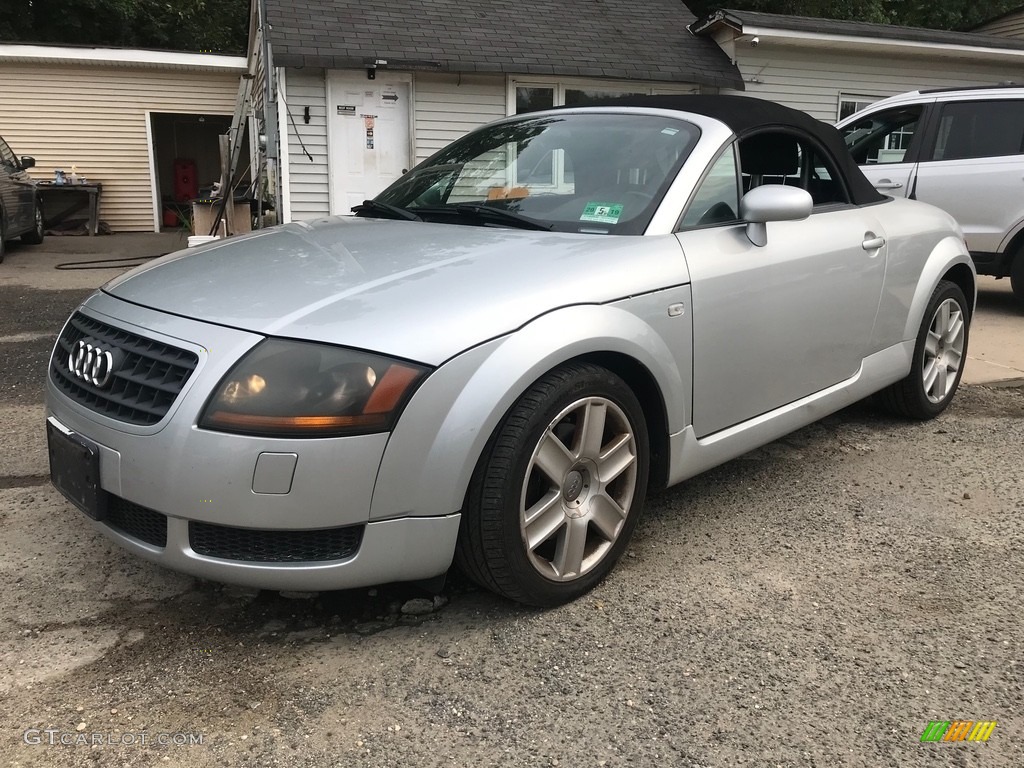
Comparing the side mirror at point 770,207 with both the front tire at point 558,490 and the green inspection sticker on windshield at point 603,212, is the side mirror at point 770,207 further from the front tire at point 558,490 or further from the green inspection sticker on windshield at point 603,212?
the front tire at point 558,490

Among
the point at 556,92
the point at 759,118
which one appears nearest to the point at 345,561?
the point at 759,118

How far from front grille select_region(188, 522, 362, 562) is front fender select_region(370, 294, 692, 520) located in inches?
4.6

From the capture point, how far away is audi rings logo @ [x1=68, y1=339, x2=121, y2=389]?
231cm

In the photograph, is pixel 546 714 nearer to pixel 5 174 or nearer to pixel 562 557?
pixel 562 557

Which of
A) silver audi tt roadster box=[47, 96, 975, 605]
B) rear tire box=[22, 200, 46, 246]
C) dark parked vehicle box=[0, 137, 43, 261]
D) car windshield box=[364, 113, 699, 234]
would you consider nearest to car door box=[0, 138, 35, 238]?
dark parked vehicle box=[0, 137, 43, 261]

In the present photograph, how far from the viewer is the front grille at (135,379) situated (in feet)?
7.05

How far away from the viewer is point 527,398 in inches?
92.1

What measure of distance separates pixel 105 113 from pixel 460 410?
52.8ft

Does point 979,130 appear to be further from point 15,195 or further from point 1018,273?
point 15,195

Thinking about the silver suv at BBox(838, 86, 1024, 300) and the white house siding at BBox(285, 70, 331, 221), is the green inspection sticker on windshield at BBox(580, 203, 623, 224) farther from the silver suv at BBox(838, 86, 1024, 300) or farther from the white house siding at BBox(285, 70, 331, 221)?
the white house siding at BBox(285, 70, 331, 221)

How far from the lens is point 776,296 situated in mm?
3084

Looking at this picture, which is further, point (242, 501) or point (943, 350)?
point (943, 350)

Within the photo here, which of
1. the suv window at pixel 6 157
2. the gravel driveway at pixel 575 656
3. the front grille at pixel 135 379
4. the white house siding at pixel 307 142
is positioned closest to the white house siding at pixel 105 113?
the suv window at pixel 6 157

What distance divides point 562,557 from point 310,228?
159 centimetres
